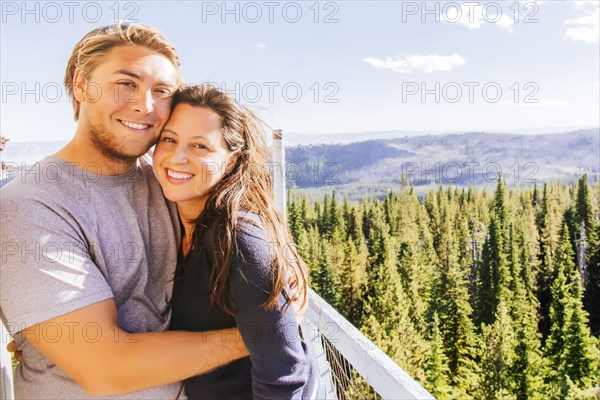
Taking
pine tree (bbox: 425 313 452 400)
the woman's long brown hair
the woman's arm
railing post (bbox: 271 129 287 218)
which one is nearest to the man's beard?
the woman's long brown hair

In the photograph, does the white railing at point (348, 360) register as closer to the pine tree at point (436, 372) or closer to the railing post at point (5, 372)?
the railing post at point (5, 372)

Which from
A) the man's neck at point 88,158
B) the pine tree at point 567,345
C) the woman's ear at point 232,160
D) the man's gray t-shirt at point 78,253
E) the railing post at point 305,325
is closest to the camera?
the man's gray t-shirt at point 78,253

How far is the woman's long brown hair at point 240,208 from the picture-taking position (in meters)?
1.83

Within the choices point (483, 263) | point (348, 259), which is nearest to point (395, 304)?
point (348, 259)

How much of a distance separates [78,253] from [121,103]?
24.8 inches

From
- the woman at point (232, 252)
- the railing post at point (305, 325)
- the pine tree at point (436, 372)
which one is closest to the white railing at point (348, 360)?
the railing post at point (305, 325)

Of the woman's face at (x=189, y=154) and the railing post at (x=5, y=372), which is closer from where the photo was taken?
the railing post at (x=5, y=372)

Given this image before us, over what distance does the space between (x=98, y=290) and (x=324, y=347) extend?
65.9 inches

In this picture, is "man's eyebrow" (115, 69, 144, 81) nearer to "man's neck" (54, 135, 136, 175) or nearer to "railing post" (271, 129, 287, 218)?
"man's neck" (54, 135, 136, 175)

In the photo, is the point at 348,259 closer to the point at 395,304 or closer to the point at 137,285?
the point at 395,304

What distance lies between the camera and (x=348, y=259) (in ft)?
151

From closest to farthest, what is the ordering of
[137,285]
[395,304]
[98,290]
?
[98,290] → [137,285] → [395,304]

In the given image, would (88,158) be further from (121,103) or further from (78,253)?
(78,253)

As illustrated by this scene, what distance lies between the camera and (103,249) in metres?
1.84
